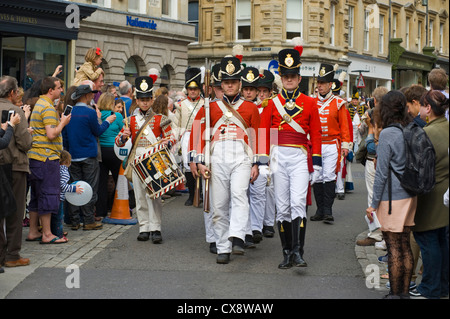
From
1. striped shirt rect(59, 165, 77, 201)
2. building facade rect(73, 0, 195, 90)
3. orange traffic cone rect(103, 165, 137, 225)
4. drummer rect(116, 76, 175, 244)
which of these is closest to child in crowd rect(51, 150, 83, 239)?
striped shirt rect(59, 165, 77, 201)

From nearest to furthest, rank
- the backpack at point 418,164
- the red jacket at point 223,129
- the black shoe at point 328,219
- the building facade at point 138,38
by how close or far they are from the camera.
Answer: the backpack at point 418,164, the red jacket at point 223,129, the black shoe at point 328,219, the building facade at point 138,38

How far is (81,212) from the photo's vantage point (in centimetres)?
1085

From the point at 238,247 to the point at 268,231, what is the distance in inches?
78.5

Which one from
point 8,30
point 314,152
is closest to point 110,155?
point 314,152

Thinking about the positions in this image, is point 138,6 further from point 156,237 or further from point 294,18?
point 156,237

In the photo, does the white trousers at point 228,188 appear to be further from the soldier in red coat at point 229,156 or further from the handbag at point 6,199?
the handbag at point 6,199

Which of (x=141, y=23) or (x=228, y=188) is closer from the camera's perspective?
(x=228, y=188)

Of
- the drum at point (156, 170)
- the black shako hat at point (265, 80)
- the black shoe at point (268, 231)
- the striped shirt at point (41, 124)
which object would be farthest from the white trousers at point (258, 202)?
the striped shirt at point (41, 124)

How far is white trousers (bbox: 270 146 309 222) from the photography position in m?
8.22

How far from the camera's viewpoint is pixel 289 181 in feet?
27.6

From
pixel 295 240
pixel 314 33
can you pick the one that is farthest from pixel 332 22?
pixel 295 240

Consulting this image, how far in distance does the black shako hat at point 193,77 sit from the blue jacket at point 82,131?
1.79 meters

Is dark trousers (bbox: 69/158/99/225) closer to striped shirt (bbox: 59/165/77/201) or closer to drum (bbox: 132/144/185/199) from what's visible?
striped shirt (bbox: 59/165/77/201)

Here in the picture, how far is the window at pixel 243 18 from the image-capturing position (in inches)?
1529
